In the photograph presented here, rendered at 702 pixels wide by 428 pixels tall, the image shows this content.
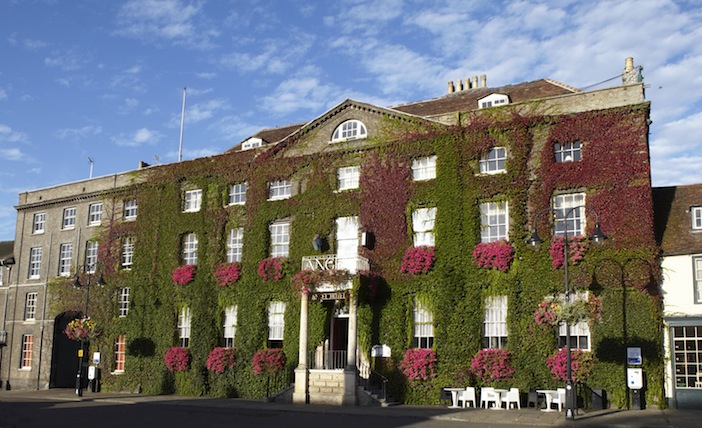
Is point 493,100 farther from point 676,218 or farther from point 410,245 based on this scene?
point 676,218

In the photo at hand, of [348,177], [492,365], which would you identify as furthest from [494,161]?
[492,365]

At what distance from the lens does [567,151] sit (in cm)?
2928

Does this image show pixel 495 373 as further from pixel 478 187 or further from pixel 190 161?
pixel 190 161

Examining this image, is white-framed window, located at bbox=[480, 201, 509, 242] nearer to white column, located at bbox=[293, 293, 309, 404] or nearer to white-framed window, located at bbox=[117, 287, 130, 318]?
white column, located at bbox=[293, 293, 309, 404]

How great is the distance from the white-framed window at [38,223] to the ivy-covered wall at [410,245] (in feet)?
30.9

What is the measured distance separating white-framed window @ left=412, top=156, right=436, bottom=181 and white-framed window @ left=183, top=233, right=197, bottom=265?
13358 millimetres

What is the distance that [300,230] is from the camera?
1339 inches

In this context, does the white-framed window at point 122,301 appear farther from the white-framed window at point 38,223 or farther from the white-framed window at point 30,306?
the white-framed window at point 38,223

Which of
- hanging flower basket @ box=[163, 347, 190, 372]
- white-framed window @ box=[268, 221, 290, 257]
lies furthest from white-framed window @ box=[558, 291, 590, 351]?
hanging flower basket @ box=[163, 347, 190, 372]

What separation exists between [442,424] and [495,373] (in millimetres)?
7107

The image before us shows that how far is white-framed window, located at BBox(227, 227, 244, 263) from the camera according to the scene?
3619 centimetres

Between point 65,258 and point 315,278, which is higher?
point 65,258

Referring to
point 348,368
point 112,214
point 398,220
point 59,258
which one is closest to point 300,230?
point 398,220

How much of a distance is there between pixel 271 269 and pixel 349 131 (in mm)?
8008
